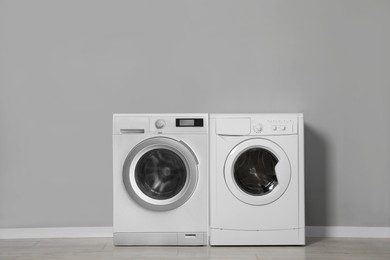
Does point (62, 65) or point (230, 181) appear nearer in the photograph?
point (230, 181)

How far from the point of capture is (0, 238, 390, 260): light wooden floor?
3.48 m

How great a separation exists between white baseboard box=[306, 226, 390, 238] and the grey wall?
0.16ft

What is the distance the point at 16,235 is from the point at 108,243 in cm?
68

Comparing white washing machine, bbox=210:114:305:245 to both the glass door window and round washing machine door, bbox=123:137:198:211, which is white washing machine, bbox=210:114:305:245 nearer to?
the glass door window

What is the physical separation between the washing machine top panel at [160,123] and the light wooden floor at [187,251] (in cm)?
73

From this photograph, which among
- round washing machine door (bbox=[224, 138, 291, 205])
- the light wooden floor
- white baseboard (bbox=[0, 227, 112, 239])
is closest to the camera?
the light wooden floor

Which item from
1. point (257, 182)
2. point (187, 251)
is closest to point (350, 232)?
point (257, 182)

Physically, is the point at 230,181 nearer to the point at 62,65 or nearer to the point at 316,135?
the point at 316,135

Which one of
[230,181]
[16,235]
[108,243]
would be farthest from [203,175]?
[16,235]

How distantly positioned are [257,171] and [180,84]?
860 millimetres

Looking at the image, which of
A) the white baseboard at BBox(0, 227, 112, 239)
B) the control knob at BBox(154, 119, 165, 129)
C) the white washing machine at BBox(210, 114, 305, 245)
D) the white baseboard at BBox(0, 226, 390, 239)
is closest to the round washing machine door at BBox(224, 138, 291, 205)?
the white washing machine at BBox(210, 114, 305, 245)

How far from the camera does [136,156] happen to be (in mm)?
3732

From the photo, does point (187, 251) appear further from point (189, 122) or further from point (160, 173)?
point (189, 122)

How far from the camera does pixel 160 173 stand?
3730 millimetres
